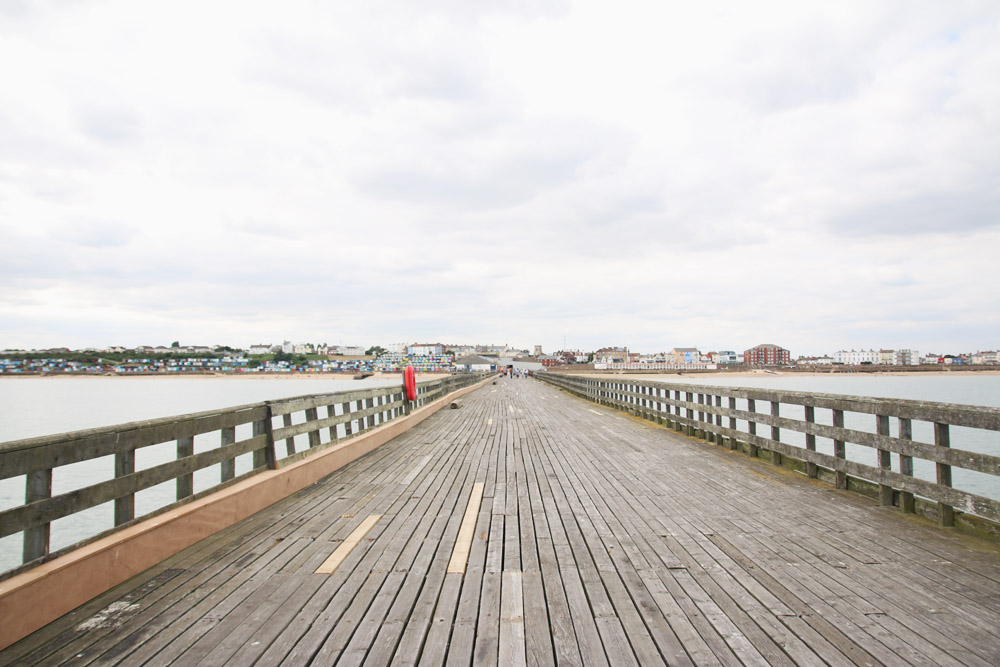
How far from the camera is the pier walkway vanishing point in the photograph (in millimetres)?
3402

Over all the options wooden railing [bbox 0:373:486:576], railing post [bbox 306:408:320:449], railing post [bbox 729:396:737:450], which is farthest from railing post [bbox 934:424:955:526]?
railing post [bbox 306:408:320:449]

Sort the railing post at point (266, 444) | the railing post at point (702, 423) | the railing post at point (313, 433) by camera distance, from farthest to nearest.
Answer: the railing post at point (702, 423) → the railing post at point (313, 433) → the railing post at point (266, 444)

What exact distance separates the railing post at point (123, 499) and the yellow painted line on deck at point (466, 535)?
9.06 ft

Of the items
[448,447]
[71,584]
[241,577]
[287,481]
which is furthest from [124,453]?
[448,447]

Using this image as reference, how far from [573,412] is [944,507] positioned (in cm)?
1600

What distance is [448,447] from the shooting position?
1221cm

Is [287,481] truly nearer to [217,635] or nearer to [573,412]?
[217,635]

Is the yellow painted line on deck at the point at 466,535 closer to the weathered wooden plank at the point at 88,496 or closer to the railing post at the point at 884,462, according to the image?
the weathered wooden plank at the point at 88,496

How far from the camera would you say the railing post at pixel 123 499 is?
188 inches

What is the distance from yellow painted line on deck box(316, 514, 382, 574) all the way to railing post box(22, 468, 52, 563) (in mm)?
1928

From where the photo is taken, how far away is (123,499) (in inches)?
189

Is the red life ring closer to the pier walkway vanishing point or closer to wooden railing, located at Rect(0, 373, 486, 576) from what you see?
wooden railing, located at Rect(0, 373, 486, 576)

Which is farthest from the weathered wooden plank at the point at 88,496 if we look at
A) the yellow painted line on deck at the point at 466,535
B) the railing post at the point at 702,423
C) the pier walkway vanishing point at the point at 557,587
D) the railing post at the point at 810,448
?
the railing post at the point at 702,423

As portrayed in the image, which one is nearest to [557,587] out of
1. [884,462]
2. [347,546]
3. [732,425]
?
[347,546]
